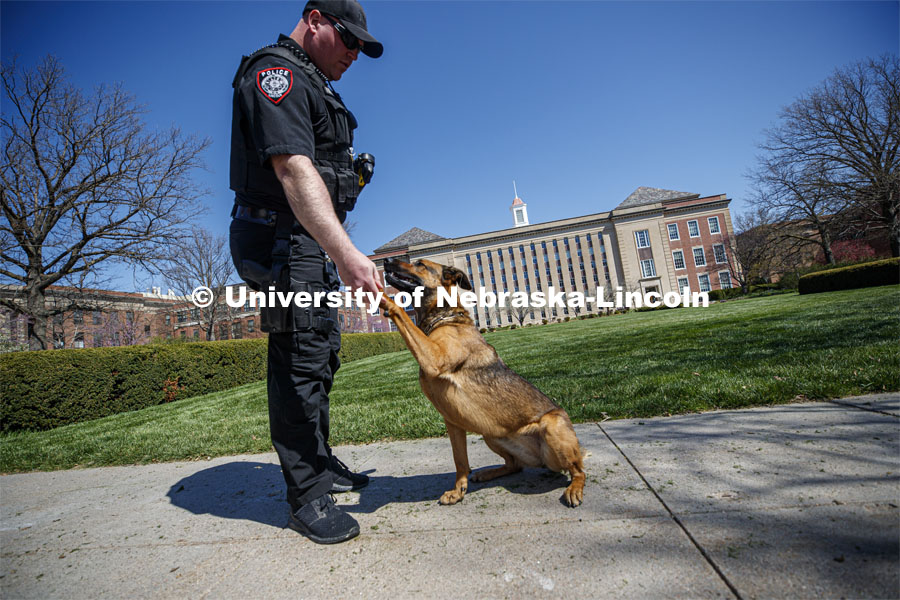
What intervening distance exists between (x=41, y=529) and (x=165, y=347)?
1078cm

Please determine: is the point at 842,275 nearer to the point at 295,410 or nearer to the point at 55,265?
the point at 295,410

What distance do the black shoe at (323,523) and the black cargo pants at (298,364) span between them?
0.05 m

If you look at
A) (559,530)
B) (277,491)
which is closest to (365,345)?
(277,491)

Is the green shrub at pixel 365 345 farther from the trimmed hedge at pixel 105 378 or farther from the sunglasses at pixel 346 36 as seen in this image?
the sunglasses at pixel 346 36

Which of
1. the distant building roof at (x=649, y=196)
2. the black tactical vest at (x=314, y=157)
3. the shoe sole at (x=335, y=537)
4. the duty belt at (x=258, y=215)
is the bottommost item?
the shoe sole at (x=335, y=537)

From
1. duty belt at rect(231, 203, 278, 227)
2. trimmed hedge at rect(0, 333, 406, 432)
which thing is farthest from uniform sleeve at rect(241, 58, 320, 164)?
trimmed hedge at rect(0, 333, 406, 432)

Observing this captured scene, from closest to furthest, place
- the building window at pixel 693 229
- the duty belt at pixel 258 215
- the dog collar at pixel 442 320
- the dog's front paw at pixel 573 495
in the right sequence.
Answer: the dog's front paw at pixel 573 495
the duty belt at pixel 258 215
the dog collar at pixel 442 320
the building window at pixel 693 229

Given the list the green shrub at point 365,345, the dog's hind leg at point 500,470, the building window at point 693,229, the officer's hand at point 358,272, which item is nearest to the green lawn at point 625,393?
the dog's hind leg at point 500,470

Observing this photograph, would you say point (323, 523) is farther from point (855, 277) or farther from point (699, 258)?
point (699, 258)

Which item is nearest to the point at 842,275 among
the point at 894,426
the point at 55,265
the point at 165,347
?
the point at 894,426

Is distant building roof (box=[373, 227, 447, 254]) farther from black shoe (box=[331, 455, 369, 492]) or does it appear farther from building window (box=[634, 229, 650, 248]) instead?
black shoe (box=[331, 455, 369, 492])

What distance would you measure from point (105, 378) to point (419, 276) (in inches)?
432

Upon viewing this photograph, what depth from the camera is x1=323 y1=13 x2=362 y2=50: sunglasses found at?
2.24 metres

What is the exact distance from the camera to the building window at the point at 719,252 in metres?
54.4
